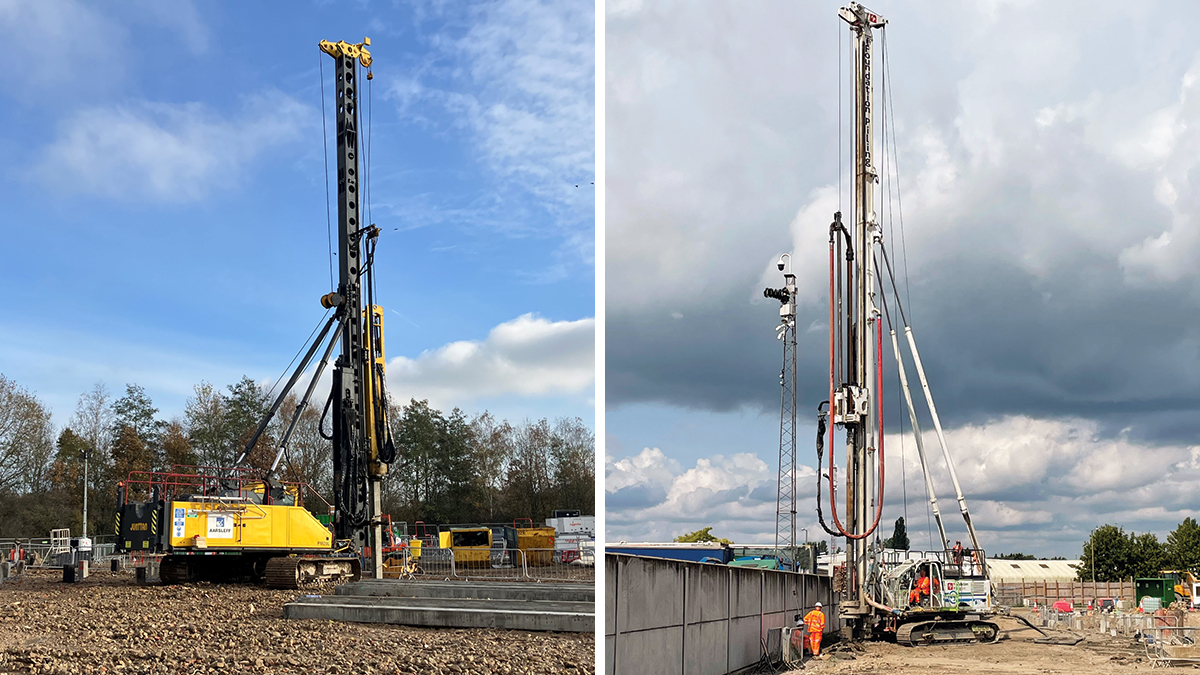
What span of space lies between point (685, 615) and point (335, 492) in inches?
558

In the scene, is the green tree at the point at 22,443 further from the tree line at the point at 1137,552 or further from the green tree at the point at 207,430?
the tree line at the point at 1137,552

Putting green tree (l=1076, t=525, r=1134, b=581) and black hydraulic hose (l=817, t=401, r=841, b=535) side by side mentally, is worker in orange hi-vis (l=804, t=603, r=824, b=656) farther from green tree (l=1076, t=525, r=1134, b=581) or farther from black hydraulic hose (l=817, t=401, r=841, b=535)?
green tree (l=1076, t=525, r=1134, b=581)

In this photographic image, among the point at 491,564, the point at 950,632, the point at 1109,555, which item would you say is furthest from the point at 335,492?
the point at 1109,555

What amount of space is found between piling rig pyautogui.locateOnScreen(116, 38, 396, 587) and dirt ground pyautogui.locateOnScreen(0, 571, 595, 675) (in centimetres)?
430

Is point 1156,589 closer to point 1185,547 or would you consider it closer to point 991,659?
point 991,659

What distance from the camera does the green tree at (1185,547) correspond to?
69.0 meters

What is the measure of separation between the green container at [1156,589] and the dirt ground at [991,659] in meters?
19.5

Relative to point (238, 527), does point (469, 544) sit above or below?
below

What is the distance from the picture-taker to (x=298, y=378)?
972 inches

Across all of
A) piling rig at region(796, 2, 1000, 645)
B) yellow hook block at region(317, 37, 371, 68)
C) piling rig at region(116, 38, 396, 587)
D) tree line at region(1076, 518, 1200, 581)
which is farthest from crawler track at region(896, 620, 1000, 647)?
tree line at region(1076, 518, 1200, 581)

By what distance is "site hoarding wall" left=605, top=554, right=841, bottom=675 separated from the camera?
10.2m

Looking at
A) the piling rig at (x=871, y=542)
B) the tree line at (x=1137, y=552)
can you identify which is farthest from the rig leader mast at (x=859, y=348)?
the tree line at (x=1137, y=552)

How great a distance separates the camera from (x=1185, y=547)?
69.9 metres

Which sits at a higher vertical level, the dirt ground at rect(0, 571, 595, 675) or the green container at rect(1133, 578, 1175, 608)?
the dirt ground at rect(0, 571, 595, 675)
